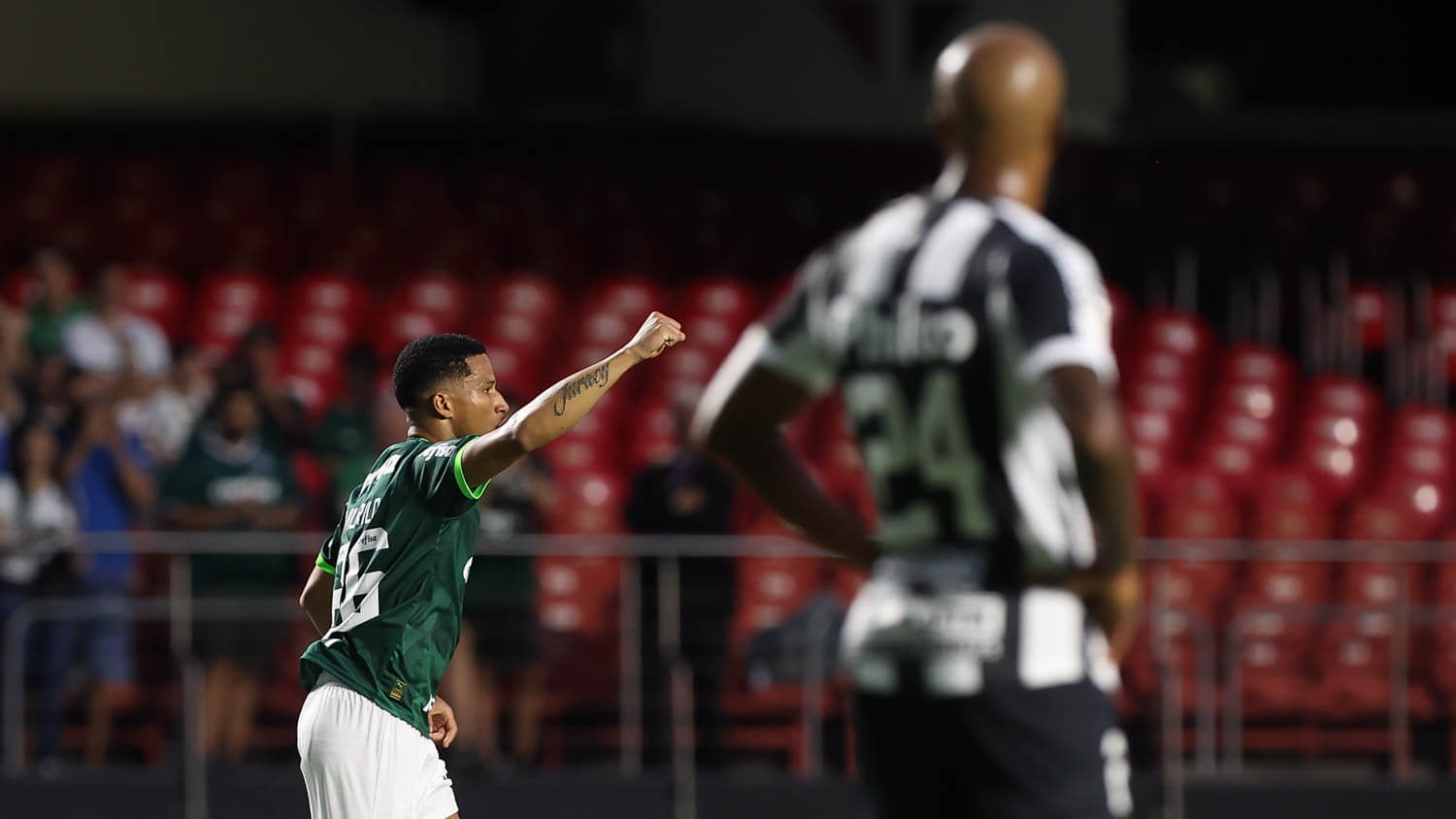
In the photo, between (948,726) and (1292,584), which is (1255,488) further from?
(948,726)

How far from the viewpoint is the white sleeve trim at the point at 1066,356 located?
2832 millimetres

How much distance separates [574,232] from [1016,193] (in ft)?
43.2

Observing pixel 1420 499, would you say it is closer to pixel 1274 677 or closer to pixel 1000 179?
pixel 1274 677

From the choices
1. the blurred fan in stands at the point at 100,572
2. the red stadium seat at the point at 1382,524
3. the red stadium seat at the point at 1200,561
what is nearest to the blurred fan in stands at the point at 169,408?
the blurred fan in stands at the point at 100,572

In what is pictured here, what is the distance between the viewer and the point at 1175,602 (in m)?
11.0

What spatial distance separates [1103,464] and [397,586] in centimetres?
242

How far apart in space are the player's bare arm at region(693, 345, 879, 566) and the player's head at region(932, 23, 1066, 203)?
470 mm

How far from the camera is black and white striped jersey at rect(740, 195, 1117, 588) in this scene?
9.45 ft

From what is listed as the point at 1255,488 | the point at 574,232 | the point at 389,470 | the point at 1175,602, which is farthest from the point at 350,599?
the point at 574,232

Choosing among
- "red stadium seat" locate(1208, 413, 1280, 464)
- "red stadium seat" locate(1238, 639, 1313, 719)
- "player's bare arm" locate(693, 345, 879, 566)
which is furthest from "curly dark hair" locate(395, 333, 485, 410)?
"red stadium seat" locate(1208, 413, 1280, 464)

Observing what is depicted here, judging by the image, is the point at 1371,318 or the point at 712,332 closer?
the point at 712,332

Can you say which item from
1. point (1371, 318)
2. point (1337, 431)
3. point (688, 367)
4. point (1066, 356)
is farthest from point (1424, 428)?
point (1066, 356)

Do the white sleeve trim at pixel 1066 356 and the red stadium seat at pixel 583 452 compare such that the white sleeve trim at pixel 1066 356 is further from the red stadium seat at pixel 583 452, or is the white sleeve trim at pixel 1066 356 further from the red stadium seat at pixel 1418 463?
the red stadium seat at pixel 1418 463

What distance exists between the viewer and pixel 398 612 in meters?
4.82
